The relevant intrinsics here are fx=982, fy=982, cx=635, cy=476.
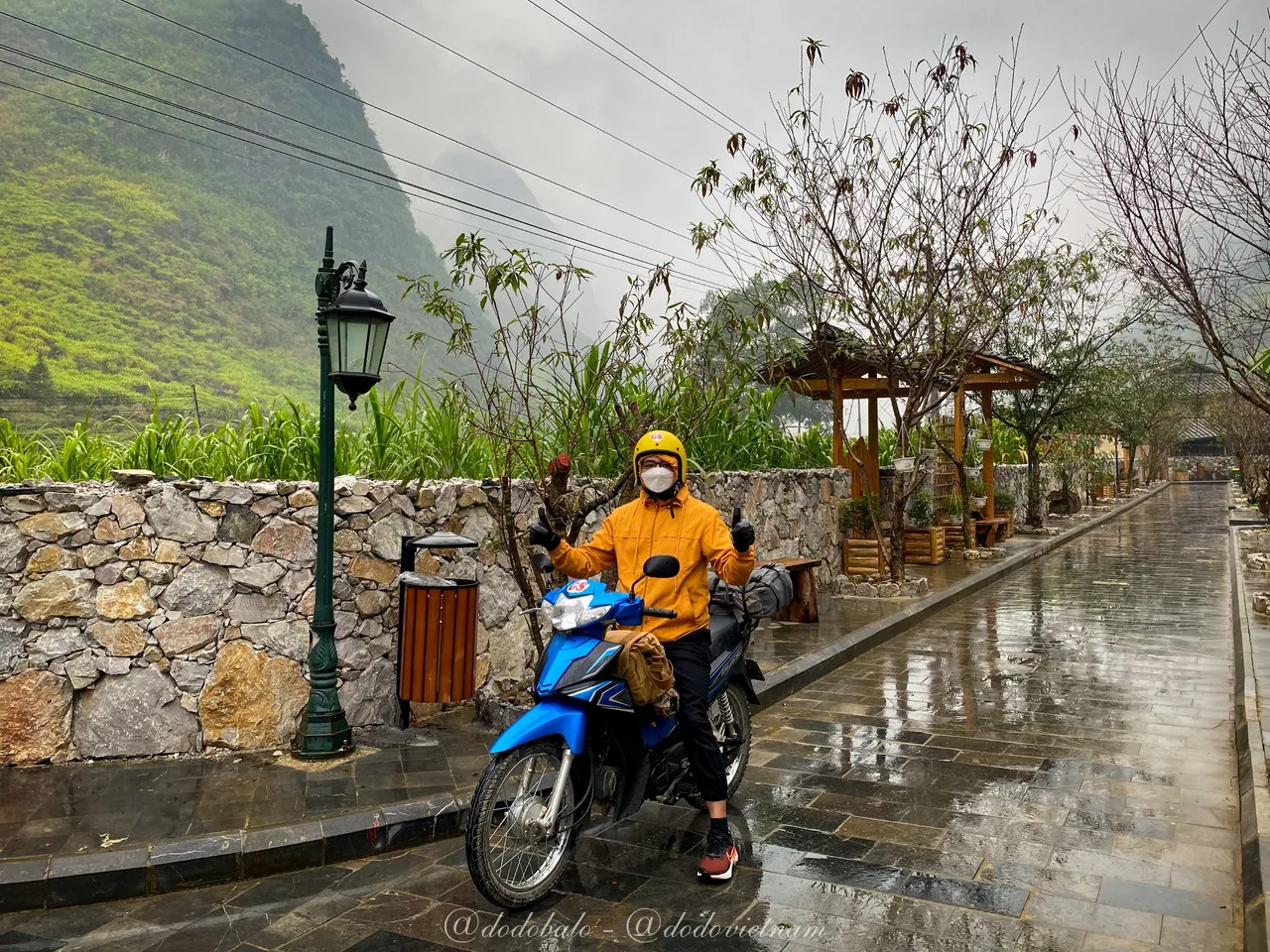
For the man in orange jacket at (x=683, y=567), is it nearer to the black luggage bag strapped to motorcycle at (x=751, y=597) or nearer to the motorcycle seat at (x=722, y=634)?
the motorcycle seat at (x=722, y=634)

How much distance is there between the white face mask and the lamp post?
204cm

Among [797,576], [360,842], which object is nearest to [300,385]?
[797,576]

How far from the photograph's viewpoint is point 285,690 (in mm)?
5777

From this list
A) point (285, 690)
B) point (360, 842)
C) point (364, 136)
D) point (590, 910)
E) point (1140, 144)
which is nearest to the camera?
point (590, 910)

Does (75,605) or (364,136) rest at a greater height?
(364,136)

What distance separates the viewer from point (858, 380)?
15.4 meters

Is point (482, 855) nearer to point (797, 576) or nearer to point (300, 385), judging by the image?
point (797, 576)

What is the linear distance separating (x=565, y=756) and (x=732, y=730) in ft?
4.65

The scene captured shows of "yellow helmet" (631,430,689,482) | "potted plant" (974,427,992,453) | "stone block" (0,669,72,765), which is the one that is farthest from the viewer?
"potted plant" (974,427,992,453)

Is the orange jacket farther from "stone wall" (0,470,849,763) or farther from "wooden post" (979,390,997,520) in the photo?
"wooden post" (979,390,997,520)

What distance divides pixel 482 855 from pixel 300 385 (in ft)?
199

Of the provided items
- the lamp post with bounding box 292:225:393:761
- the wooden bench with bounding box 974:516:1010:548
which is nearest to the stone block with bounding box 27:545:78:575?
the lamp post with bounding box 292:225:393:761

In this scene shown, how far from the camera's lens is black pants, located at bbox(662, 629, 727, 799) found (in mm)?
4129

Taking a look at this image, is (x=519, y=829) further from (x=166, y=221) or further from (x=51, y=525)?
(x=166, y=221)
